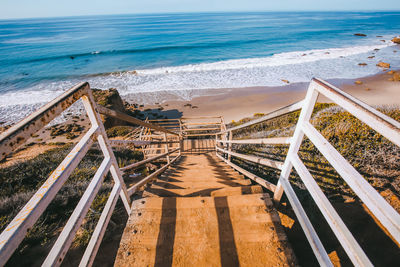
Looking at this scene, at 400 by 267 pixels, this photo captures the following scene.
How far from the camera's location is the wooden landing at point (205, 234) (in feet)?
5.11

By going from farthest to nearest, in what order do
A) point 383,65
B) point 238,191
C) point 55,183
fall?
point 383,65, point 238,191, point 55,183

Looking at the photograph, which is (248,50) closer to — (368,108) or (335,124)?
(335,124)

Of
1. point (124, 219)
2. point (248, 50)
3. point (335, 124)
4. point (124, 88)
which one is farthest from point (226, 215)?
point (248, 50)

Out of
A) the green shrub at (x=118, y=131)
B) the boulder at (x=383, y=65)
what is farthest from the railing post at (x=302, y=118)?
the boulder at (x=383, y=65)

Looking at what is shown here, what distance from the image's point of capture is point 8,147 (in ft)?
2.67

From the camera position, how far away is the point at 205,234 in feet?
5.68

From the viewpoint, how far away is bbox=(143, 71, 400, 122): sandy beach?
14680 mm

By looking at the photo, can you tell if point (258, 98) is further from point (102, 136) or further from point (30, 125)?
point (30, 125)

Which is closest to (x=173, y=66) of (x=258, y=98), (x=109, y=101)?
(x=258, y=98)

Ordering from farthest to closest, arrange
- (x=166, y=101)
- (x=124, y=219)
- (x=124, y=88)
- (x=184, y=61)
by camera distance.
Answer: (x=184, y=61)
(x=124, y=88)
(x=166, y=101)
(x=124, y=219)

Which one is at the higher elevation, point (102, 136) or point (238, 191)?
point (102, 136)

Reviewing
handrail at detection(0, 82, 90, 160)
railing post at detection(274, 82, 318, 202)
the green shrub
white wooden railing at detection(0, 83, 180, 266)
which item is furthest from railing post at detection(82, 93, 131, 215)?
the green shrub

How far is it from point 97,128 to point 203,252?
4.53ft

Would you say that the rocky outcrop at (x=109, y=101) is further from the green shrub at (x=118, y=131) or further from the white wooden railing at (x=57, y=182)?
the white wooden railing at (x=57, y=182)
